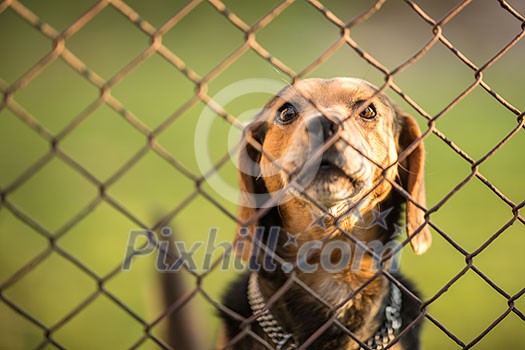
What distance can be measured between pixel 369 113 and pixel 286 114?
39cm

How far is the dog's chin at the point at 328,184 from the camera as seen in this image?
7.45 ft

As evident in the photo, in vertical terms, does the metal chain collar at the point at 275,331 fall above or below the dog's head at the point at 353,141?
below

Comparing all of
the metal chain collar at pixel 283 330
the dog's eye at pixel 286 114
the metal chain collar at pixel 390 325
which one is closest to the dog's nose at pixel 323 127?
the dog's eye at pixel 286 114

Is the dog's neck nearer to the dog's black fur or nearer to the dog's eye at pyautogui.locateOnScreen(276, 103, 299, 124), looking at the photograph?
the dog's black fur

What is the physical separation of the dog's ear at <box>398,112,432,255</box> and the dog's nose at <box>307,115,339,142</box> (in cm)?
72

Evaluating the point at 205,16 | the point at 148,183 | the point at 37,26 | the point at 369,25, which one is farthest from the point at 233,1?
the point at 37,26

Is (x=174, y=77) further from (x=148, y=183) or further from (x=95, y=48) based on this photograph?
(x=148, y=183)

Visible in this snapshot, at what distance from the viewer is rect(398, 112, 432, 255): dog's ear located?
2.74 m

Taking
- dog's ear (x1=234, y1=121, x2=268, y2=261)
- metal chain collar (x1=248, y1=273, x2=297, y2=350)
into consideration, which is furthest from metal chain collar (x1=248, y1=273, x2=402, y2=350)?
dog's ear (x1=234, y1=121, x2=268, y2=261)

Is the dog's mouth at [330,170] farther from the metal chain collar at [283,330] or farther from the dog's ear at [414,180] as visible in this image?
the metal chain collar at [283,330]

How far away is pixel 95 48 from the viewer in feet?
38.0

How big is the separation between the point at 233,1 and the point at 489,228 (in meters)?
9.39

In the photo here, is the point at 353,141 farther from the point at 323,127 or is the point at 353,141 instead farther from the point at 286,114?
the point at 286,114

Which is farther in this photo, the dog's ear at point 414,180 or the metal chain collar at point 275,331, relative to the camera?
the dog's ear at point 414,180
